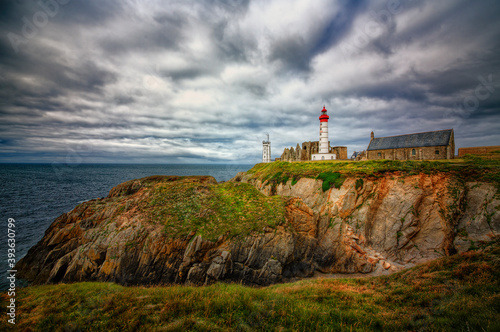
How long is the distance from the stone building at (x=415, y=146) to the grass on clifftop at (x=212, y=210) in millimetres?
31084

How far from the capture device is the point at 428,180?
24.0 metres

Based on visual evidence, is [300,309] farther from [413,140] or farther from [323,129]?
[413,140]

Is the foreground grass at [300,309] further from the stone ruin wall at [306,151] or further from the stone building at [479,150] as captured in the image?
the stone ruin wall at [306,151]

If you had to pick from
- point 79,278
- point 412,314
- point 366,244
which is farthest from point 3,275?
point 366,244

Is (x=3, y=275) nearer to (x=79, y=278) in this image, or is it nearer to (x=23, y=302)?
(x=79, y=278)

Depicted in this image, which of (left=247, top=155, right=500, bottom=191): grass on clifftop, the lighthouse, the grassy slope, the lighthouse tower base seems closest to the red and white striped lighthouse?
the lighthouse

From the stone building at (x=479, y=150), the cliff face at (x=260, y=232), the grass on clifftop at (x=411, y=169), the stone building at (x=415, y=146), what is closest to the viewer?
the cliff face at (x=260, y=232)

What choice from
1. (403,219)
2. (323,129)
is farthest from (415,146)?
(403,219)

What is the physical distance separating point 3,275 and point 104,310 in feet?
70.8

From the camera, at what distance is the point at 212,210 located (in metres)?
22.3

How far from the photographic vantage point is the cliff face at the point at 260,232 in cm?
1745

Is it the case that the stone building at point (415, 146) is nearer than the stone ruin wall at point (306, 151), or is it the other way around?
the stone building at point (415, 146)

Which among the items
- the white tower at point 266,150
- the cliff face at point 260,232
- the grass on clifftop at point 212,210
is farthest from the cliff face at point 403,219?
the white tower at point 266,150

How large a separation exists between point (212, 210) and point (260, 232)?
662cm
